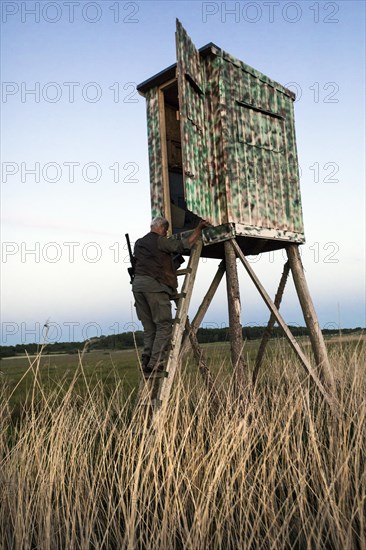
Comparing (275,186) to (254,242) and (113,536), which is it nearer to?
(254,242)

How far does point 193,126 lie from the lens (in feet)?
22.5

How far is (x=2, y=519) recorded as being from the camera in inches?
179

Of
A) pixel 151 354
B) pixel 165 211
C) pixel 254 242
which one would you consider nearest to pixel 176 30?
pixel 165 211

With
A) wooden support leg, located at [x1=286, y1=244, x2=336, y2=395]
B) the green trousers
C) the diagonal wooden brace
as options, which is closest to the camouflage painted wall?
wooden support leg, located at [x1=286, y1=244, x2=336, y2=395]

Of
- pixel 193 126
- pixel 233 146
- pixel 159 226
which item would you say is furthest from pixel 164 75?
pixel 159 226

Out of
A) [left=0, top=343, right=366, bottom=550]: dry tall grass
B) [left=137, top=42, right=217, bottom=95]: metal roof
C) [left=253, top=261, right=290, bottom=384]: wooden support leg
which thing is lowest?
[left=0, top=343, right=366, bottom=550]: dry tall grass

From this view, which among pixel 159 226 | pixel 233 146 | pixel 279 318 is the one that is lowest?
pixel 279 318

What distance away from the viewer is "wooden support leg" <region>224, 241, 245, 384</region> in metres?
7.03

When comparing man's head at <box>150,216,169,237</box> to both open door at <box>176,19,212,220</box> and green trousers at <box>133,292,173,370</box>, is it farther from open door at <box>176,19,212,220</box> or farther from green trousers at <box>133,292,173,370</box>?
green trousers at <box>133,292,173,370</box>

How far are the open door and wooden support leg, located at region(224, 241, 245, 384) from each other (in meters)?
0.66

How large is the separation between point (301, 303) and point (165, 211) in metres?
2.68

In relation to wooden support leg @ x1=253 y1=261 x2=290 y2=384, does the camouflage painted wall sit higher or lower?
higher

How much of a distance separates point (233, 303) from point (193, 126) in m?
2.52

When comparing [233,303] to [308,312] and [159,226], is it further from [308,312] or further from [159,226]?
[308,312]
